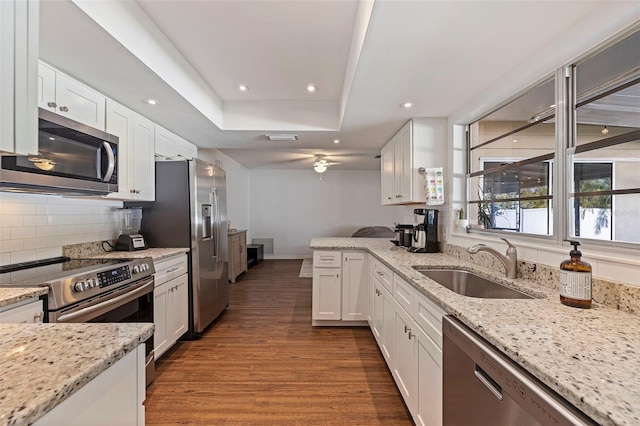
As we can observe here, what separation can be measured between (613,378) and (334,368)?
1.98 meters

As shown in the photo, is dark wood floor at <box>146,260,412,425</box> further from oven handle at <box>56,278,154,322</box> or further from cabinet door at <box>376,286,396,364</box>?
oven handle at <box>56,278,154,322</box>

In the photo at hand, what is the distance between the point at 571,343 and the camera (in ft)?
2.81

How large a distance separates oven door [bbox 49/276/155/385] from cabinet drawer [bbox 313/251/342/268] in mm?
1621

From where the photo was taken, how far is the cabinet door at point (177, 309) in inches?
100

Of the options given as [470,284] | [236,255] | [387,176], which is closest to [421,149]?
[387,176]

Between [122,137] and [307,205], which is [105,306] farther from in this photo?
[307,205]

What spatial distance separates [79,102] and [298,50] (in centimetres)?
163

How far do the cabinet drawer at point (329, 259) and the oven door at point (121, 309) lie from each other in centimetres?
162

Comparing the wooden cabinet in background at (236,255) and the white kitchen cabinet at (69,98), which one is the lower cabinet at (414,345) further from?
the wooden cabinet in background at (236,255)

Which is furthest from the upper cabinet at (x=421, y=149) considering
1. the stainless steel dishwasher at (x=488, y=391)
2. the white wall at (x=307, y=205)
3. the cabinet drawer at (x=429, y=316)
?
the white wall at (x=307, y=205)

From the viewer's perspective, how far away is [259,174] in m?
7.64

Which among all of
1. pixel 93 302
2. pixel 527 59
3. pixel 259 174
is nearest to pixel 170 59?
pixel 93 302

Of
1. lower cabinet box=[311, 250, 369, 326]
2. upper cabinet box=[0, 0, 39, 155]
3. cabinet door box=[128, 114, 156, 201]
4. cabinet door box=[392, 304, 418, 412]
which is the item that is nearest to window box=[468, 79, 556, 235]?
cabinet door box=[392, 304, 418, 412]

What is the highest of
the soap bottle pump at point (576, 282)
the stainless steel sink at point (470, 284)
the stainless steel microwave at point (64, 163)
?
the stainless steel microwave at point (64, 163)
